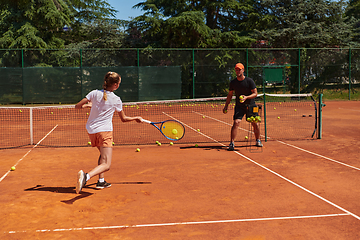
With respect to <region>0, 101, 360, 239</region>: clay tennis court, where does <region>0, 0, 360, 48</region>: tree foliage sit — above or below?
above

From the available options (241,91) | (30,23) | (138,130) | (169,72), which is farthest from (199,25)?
(241,91)

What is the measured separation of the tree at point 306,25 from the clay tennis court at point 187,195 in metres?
18.7

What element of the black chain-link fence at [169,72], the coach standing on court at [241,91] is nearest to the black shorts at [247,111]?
the coach standing on court at [241,91]

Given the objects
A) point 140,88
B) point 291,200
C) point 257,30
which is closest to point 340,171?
point 291,200

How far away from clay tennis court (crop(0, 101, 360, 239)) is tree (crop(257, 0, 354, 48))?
18.7m

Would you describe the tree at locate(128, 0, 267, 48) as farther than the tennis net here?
Yes

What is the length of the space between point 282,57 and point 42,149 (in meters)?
17.2

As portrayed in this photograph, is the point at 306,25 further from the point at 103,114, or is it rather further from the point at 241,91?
the point at 103,114

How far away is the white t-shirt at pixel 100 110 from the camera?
475 centimetres

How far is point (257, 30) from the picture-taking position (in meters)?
25.5

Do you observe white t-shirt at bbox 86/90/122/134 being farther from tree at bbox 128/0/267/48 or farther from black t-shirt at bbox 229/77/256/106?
→ tree at bbox 128/0/267/48

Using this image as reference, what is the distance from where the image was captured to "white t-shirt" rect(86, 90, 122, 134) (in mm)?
4746

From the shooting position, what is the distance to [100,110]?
4781mm

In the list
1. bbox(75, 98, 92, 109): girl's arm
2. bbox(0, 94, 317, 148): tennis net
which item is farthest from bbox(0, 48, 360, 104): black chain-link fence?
bbox(75, 98, 92, 109): girl's arm
